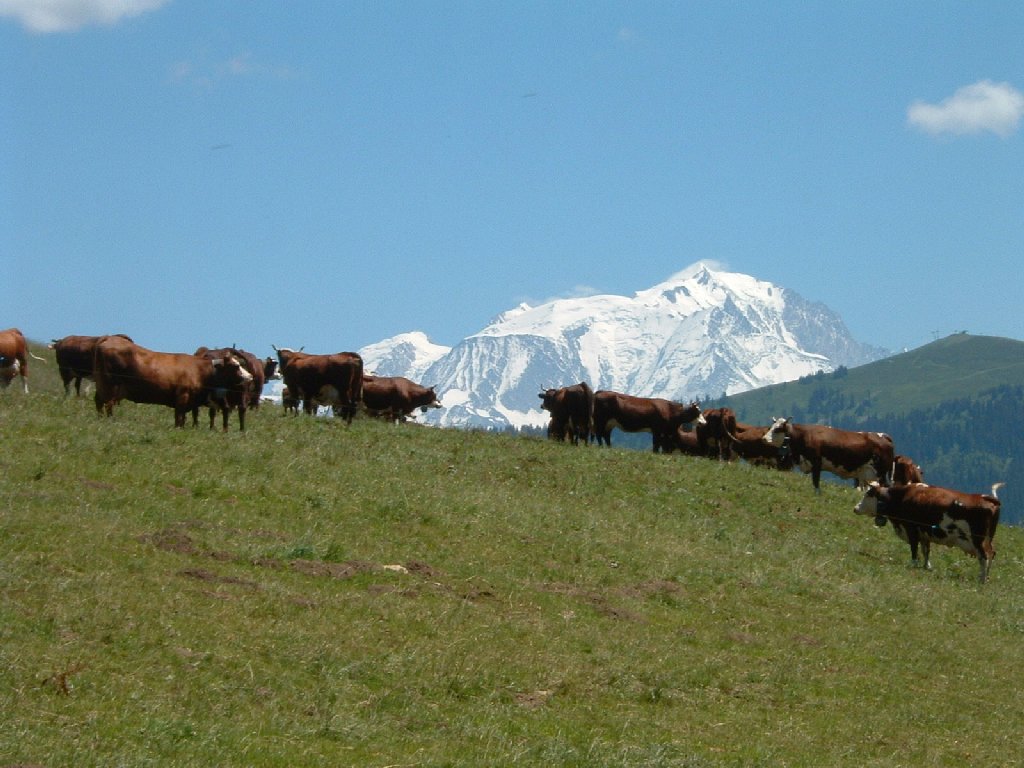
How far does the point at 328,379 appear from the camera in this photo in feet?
132

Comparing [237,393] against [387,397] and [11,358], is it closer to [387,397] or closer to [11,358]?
[11,358]

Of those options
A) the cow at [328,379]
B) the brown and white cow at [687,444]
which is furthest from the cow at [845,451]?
the cow at [328,379]

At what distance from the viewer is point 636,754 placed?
1334 cm

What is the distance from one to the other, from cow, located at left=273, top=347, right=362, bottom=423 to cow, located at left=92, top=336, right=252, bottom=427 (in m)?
10.3

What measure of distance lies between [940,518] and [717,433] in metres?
17.9

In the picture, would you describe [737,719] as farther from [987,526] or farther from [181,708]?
[987,526]

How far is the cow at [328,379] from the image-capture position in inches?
1580

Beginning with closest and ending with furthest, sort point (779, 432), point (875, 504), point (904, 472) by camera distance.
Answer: point (875, 504) → point (904, 472) → point (779, 432)

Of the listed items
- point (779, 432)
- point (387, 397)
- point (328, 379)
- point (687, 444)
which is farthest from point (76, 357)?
point (687, 444)

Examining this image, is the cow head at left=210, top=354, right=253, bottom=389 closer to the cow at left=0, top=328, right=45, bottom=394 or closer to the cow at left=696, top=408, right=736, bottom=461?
the cow at left=0, top=328, right=45, bottom=394

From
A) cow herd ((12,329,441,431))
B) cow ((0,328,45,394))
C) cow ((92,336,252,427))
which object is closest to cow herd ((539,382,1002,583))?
cow herd ((12,329,441,431))

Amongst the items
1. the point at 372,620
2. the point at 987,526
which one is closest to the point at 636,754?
the point at 372,620

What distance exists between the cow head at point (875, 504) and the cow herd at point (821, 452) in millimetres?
25

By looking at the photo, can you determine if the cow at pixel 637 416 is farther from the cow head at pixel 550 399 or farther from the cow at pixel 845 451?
the cow at pixel 845 451
